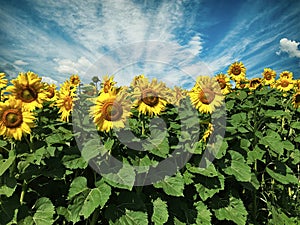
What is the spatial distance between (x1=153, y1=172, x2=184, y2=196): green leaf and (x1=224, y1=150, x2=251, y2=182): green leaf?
66 cm

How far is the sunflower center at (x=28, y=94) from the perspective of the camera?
2724 millimetres

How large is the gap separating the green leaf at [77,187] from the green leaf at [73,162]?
16cm

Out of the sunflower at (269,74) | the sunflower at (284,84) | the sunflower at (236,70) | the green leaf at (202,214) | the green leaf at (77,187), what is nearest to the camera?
the green leaf at (77,187)

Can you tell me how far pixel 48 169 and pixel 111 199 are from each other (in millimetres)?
601

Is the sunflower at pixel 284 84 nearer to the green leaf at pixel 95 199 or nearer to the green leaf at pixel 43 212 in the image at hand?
the green leaf at pixel 95 199

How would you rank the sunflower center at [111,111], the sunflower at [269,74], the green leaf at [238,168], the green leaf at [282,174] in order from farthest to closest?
the sunflower at [269,74] < the green leaf at [282,174] < the green leaf at [238,168] < the sunflower center at [111,111]

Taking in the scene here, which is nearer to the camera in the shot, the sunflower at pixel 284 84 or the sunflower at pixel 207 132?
the sunflower at pixel 207 132

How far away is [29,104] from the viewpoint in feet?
8.91

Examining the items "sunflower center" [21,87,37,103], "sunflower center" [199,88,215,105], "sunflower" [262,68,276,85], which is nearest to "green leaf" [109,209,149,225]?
"sunflower center" [21,87,37,103]

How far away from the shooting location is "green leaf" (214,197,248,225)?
3.30 meters

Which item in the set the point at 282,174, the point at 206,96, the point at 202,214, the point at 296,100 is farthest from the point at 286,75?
the point at 202,214

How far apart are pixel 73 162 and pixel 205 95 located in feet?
5.28

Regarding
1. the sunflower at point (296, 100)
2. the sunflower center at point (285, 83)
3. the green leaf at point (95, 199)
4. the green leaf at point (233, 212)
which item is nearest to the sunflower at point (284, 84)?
the sunflower center at point (285, 83)

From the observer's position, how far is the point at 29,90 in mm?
2756
